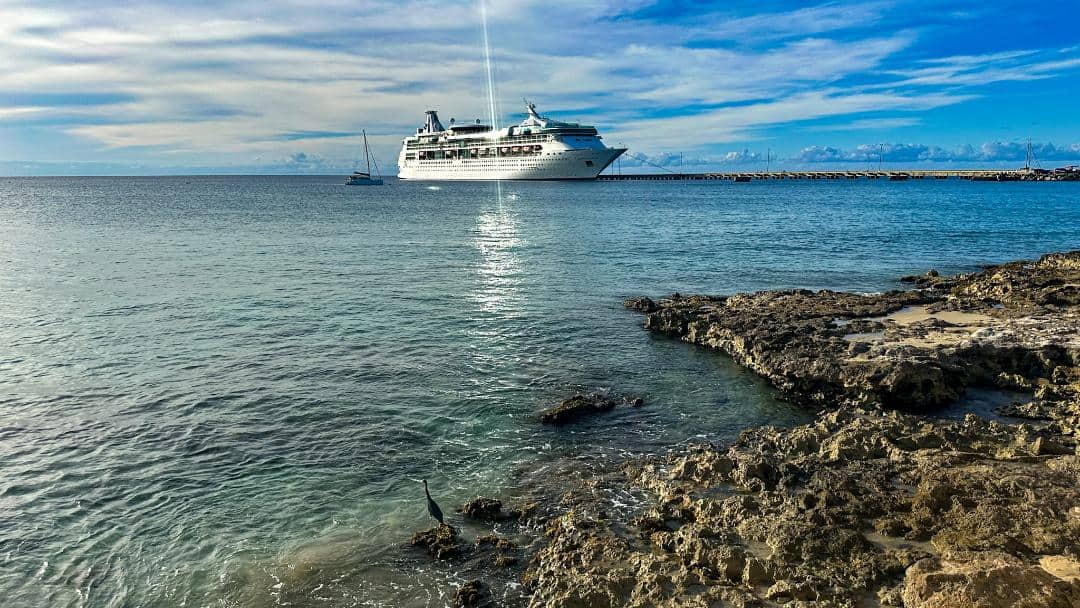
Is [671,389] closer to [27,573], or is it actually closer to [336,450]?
[336,450]

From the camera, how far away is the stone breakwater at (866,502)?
272 inches

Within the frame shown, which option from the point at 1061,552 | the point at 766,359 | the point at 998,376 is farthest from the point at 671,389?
the point at 1061,552

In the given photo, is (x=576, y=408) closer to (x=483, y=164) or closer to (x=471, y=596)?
(x=471, y=596)

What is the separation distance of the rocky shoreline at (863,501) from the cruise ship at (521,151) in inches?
4640

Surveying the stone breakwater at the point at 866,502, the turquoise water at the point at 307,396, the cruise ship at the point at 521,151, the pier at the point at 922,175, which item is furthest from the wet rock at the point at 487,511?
the pier at the point at 922,175

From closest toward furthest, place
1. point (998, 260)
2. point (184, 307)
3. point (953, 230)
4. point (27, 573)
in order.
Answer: point (27, 573), point (184, 307), point (998, 260), point (953, 230)

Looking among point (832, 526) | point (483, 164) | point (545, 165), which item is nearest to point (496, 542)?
point (832, 526)

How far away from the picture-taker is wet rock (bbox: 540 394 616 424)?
12.8m

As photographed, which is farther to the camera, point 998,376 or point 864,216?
point 864,216

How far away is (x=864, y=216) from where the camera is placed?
63.8 meters

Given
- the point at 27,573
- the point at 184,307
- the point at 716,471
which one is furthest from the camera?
the point at 184,307

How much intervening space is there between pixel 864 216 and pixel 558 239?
120ft

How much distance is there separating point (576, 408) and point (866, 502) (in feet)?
19.1

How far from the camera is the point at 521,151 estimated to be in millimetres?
131375
